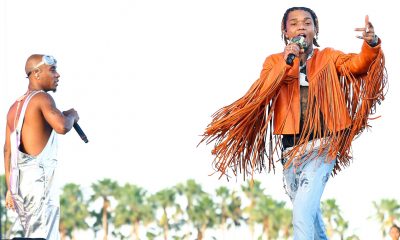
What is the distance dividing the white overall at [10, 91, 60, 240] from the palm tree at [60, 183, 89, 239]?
275ft

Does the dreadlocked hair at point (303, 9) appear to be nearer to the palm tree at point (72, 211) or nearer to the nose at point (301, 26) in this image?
the nose at point (301, 26)

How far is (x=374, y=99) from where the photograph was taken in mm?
9359

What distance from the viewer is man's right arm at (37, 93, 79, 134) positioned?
29.1ft

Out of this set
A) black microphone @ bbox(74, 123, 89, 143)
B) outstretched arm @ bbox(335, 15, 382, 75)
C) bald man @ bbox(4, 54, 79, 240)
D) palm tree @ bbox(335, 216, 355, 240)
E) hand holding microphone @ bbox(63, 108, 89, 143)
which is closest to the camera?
outstretched arm @ bbox(335, 15, 382, 75)

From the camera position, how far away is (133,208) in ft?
322

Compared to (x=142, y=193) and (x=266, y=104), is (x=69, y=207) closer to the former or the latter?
(x=142, y=193)

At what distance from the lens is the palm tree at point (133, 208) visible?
9630cm

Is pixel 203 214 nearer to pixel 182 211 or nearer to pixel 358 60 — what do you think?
pixel 182 211

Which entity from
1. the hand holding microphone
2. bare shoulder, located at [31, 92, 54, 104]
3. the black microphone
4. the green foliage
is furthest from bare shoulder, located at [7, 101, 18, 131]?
the green foliage

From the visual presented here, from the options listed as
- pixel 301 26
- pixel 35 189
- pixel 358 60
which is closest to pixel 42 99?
pixel 35 189

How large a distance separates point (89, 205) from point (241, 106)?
85.9m

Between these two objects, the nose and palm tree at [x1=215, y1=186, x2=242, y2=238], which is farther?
palm tree at [x1=215, y1=186, x2=242, y2=238]

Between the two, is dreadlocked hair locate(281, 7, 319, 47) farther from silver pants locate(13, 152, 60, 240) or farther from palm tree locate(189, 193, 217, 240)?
palm tree locate(189, 193, 217, 240)

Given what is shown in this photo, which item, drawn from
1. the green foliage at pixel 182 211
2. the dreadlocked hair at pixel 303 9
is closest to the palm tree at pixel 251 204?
the green foliage at pixel 182 211
